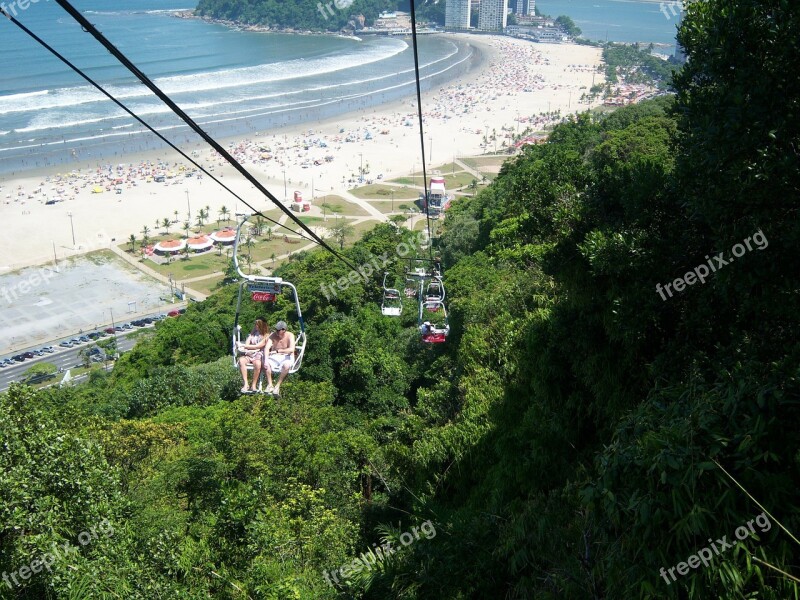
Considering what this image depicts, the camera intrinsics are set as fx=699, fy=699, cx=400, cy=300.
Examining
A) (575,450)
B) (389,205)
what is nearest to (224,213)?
(389,205)

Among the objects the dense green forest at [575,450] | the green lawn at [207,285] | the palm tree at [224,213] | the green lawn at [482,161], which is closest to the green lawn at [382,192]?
the green lawn at [482,161]

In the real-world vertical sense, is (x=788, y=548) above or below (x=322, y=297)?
above

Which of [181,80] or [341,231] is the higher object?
[181,80]

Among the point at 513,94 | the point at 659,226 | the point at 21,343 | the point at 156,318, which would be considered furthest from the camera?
the point at 513,94

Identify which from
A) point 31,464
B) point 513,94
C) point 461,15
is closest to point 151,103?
point 513,94

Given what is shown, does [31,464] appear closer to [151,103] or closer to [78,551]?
[78,551]

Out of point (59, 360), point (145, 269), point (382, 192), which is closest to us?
point (59, 360)

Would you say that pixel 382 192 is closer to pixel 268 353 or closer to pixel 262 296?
pixel 262 296
